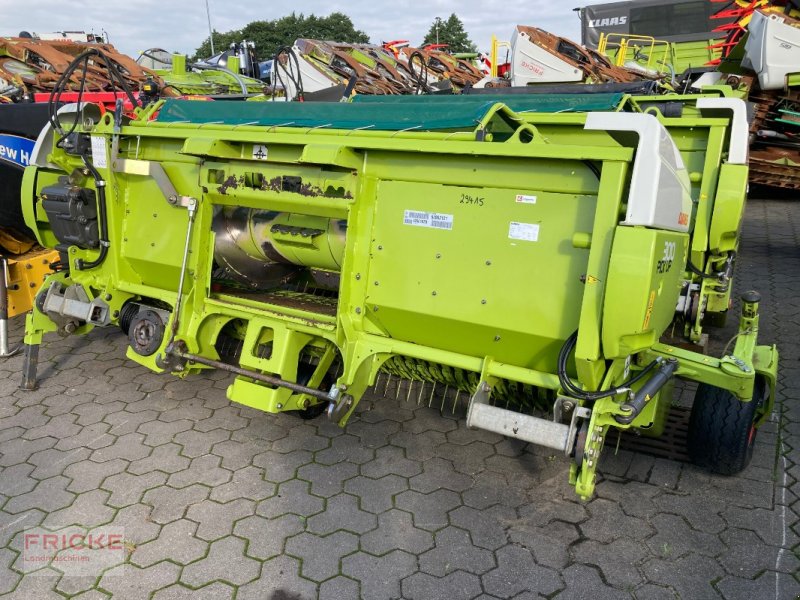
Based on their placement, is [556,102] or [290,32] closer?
[556,102]

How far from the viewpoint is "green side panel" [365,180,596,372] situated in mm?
2506

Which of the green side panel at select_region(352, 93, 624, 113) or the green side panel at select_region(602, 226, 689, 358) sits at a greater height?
the green side panel at select_region(352, 93, 624, 113)

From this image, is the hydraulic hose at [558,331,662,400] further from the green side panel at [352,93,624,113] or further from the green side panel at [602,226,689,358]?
the green side panel at [352,93,624,113]

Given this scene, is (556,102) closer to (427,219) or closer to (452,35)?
(427,219)

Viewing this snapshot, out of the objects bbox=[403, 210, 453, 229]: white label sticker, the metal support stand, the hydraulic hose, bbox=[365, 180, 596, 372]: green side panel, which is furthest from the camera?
the metal support stand

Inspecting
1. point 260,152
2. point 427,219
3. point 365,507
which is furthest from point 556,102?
point 365,507

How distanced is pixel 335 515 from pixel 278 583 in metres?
0.43

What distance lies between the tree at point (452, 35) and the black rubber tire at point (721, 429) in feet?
172

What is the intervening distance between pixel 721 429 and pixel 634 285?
3.73ft

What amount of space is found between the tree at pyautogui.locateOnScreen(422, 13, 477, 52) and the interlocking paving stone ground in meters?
52.0

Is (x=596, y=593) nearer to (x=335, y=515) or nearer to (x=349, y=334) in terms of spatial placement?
(x=335, y=515)

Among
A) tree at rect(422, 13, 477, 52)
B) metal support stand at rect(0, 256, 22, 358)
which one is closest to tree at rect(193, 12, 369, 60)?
tree at rect(422, 13, 477, 52)

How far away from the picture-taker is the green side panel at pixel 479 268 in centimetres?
251

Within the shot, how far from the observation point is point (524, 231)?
2.55 meters
